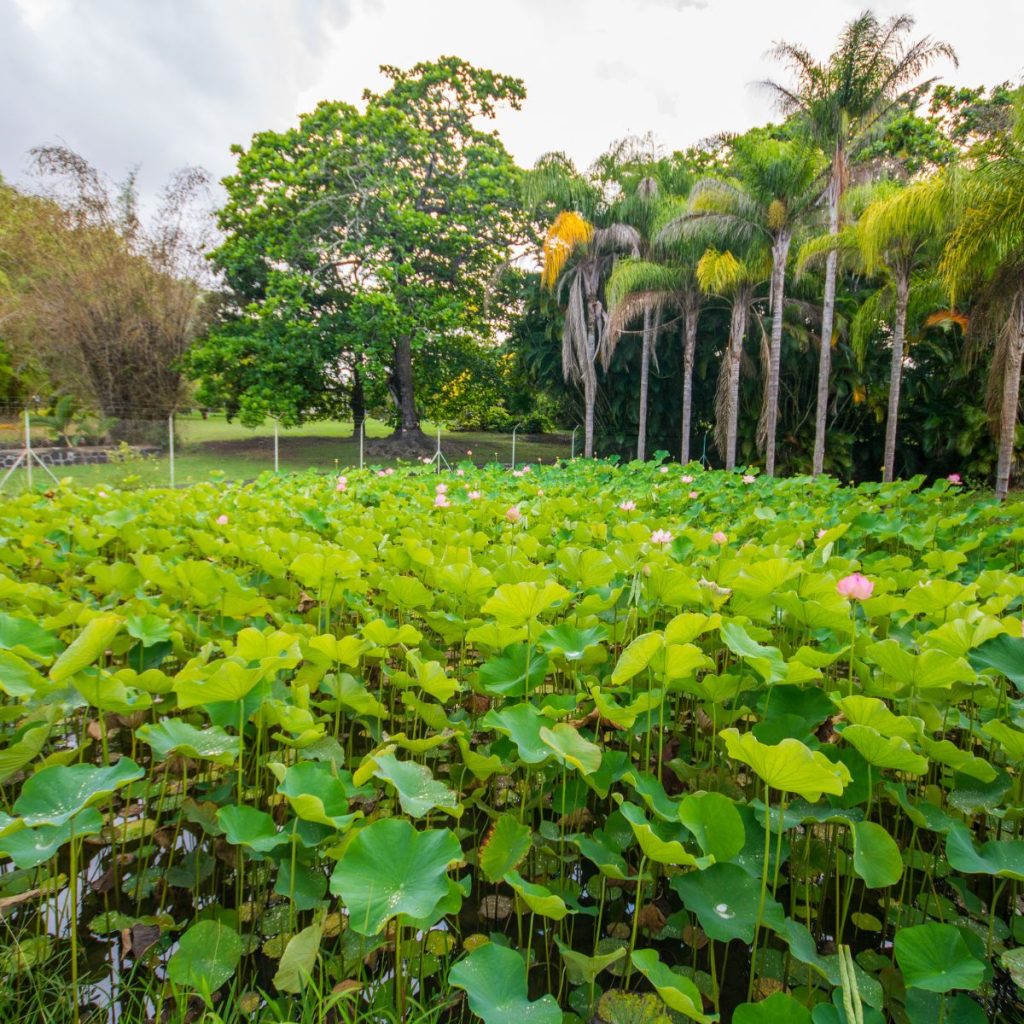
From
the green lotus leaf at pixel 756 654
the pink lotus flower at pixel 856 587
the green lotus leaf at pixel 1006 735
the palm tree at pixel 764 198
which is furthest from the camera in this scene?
the palm tree at pixel 764 198

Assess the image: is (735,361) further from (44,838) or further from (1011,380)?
(44,838)

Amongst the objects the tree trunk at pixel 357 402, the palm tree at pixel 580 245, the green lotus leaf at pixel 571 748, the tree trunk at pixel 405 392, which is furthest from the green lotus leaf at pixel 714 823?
the tree trunk at pixel 357 402

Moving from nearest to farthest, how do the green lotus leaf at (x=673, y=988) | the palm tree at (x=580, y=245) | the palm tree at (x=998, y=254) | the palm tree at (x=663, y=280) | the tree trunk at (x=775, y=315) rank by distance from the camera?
the green lotus leaf at (x=673, y=988), the palm tree at (x=998, y=254), the tree trunk at (x=775, y=315), the palm tree at (x=663, y=280), the palm tree at (x=580, y=245)

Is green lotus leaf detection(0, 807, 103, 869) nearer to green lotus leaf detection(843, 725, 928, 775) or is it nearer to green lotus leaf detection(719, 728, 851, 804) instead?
green lotus leaf detection(719, 728, 851, 804)

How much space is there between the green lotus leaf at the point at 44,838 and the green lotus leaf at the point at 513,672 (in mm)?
645

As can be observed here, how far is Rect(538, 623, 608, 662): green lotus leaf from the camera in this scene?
1314 millimetres

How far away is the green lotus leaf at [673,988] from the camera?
0.76 m

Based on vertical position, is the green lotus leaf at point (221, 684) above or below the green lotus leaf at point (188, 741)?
above

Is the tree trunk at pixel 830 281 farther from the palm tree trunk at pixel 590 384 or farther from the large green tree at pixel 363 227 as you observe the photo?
the large green tree at pixel 363 227

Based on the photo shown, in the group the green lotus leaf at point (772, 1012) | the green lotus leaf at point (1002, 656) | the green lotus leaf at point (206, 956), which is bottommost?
the green lotus leaf at point (206, 956)

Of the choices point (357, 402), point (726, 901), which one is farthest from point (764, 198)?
point (726, 901)

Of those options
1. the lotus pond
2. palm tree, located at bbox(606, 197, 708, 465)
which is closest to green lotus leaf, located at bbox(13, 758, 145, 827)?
the lotus pond

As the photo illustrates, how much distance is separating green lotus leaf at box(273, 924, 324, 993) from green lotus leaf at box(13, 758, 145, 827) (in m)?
0.31

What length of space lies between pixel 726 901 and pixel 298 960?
0.58 meters
